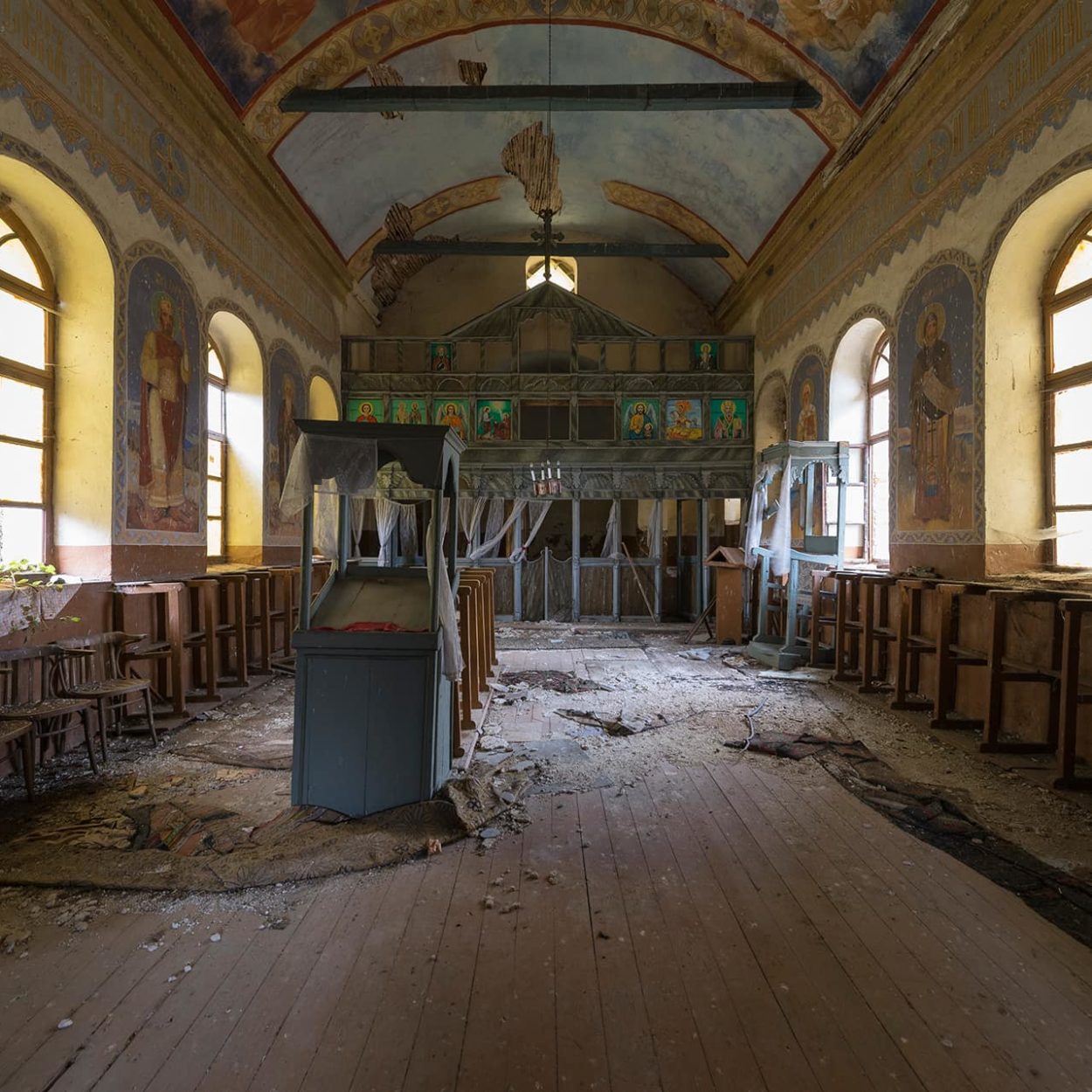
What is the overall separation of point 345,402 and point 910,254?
919cm

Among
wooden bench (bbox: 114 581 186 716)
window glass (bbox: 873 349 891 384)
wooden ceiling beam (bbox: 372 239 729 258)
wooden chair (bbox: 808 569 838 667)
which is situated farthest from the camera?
wooden ceiling beam (bbox: 372 239 729 258)

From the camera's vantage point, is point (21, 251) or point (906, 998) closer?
point (906, 998)

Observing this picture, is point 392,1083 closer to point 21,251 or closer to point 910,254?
point 21,251

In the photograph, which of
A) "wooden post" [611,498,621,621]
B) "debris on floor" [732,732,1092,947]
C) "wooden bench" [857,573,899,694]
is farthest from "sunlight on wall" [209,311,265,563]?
"wooden bench" [857,573,899,694]

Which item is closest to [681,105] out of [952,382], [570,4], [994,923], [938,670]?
[570,4]

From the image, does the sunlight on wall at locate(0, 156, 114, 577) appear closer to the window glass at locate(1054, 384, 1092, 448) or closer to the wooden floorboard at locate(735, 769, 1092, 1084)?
the wooden floorboard at locate(735, 769, 1092, 1084)

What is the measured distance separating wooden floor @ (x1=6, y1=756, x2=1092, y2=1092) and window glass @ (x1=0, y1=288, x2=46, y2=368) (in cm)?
455

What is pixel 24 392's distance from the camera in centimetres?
537

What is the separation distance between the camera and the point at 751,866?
3102 millimetres

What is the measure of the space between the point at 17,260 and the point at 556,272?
10785 mm

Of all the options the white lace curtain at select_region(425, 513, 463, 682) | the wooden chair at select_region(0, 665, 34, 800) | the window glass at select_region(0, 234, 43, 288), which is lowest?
the wooden chair at select_region(0, 665, 34, 800)

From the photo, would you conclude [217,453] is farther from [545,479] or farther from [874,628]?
[874,628]

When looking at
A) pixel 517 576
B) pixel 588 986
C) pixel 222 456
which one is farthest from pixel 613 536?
pixel 588 986

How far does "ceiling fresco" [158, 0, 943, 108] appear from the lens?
660cm
